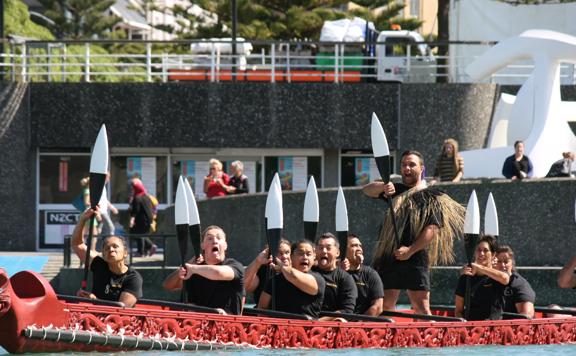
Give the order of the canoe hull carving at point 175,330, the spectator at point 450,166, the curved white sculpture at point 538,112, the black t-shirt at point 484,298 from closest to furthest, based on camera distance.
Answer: the canoe hull carving at point 175,330 → the black t-shirt at point 484,298 → the spectator at point 450,166 → the curved white sculpture at point 538,112

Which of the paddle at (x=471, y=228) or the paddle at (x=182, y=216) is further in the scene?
the paddle at (x=471, y=228)

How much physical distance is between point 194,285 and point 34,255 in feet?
47.9

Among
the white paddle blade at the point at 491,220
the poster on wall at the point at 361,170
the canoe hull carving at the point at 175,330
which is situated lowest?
the canoe hull carving at the point at 175,330

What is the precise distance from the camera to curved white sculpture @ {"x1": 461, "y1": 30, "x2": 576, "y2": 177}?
998 inches

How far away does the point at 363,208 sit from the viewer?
2286 centimetres

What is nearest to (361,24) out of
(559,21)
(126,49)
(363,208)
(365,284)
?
(559,21)

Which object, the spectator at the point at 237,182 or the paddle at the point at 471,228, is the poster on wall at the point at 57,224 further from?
the paddle at the point at 471,228

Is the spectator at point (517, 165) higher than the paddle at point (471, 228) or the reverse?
higher

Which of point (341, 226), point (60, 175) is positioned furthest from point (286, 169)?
point (341, 226)

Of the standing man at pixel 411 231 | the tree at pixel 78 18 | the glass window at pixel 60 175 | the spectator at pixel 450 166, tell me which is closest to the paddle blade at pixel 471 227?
the standing man at pixel 411 231

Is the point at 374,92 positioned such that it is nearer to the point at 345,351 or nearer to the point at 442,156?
the point at 442,156

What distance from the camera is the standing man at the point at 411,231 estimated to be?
1445cm

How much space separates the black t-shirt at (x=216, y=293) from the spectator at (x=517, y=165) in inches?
379

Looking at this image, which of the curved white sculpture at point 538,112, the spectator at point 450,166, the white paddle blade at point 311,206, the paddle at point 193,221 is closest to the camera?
the paddle at point 193,221
